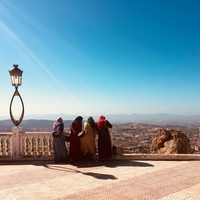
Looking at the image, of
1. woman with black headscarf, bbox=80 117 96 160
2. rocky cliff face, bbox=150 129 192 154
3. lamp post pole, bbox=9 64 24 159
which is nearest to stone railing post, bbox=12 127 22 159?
lamp post pole, bbox=9 64 24 159

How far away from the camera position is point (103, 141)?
782 cm

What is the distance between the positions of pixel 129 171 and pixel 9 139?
4.35 m

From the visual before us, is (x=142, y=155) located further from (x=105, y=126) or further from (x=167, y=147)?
(x=167, y=147)

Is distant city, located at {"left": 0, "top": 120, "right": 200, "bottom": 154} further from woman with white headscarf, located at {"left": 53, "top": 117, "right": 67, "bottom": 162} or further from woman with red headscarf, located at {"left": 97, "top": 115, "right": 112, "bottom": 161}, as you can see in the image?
woman with red headscarf, located at {"left": 97, "top": 115, "right": 112, "bottom": 161}

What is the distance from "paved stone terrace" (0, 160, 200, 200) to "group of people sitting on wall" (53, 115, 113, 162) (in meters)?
0.33

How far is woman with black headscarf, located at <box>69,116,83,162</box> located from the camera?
774 cm

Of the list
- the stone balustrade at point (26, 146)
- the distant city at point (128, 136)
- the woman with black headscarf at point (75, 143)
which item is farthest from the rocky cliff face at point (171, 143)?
the stone balustrade at point (26, 146)

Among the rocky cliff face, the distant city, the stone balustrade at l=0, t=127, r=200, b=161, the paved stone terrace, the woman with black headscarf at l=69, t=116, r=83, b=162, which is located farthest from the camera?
the distant city

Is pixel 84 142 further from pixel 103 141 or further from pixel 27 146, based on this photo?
pixel 27 146

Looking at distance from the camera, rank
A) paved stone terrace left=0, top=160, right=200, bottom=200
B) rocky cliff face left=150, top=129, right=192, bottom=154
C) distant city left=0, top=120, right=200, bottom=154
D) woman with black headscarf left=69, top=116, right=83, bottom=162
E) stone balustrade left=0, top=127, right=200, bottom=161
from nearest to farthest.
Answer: paved stone terrace left=0, top=160, right=200, bottom=200, woman with black headscarf left=69, top=116, right=83, bottom=162, stone balustrade left=0, top=127, right=200, bottom=161, rocky cliff face left=150, top=129, right=192, bottom=154, distant city left=0, top=120, right=200, bottom=154

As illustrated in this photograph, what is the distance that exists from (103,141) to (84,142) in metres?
0.62

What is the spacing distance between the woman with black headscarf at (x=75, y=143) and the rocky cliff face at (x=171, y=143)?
163 inches

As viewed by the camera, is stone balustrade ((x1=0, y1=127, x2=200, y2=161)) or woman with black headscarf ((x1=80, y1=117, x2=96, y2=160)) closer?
woman with black headscarf ((x1=80, y1=117, x2=96, y2=160))

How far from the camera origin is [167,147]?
1027 centimetres
